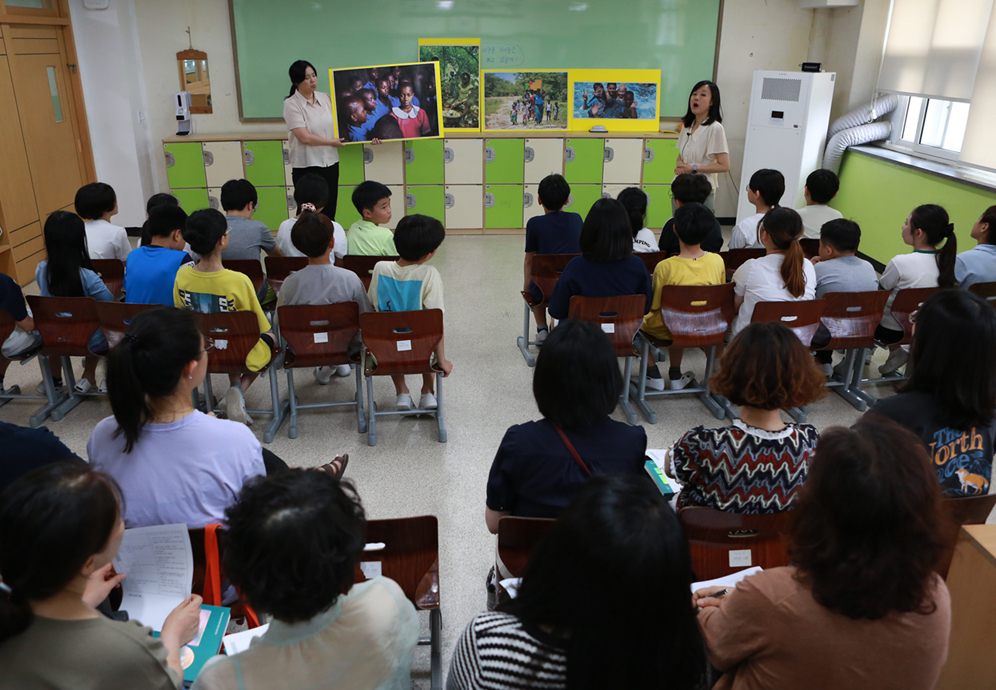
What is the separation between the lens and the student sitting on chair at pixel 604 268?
11.6 feet

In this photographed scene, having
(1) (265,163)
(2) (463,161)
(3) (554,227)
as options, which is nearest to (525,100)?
(2) (463,161)

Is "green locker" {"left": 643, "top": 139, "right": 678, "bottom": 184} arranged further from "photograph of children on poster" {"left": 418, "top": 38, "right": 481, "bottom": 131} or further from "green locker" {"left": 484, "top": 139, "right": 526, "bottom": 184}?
"photograph of children on poster" {"left": 418, "top": 38, "right": 481, "bottom": 131}

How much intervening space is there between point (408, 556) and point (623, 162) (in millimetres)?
6445

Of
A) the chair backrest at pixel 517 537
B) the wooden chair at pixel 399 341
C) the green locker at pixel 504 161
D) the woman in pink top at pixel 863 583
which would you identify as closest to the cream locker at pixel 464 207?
the green locker at pixel 504 161

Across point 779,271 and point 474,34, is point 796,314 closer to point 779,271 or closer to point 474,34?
point 779,271

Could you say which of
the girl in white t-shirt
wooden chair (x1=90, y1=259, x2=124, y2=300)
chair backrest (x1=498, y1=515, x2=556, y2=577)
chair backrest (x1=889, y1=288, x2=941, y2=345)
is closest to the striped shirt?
chair backrest (x1=498, y1=515, x2=556, y2=577)

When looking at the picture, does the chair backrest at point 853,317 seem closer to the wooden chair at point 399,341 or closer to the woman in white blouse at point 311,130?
the wooden chair at point 399,341

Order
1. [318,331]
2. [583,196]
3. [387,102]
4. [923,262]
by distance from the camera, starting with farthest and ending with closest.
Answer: [583,196] < [387,102] < [923,262] < [318,331]

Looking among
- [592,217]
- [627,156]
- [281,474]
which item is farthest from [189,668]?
[627,156]

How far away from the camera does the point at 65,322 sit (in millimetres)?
3562

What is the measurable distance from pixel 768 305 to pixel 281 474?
2.75m

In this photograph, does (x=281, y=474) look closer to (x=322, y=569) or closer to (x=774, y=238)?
(x=322, y=569)

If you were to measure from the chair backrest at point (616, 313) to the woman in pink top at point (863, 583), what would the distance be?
7.46 ft

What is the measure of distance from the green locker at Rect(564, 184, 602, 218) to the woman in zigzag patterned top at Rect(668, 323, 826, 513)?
586cm
